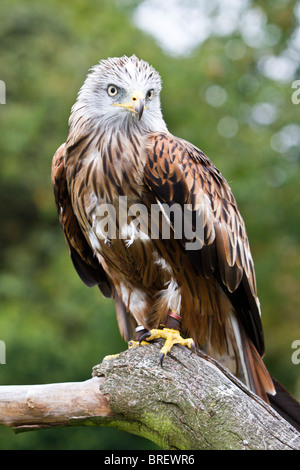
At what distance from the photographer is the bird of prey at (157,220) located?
12.9 feet

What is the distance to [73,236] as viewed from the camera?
4.61m

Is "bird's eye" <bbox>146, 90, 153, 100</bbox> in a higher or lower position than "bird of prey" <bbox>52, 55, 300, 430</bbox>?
higher

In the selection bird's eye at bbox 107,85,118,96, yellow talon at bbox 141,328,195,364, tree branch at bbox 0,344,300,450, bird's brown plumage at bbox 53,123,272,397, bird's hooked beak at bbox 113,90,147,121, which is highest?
bird's eye at bbox 107,85,118,96

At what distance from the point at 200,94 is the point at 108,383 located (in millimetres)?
8984

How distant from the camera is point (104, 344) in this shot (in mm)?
10594

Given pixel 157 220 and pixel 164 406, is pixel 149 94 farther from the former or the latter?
pixel 164 406

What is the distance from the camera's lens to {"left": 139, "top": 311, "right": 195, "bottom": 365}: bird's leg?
147 inches

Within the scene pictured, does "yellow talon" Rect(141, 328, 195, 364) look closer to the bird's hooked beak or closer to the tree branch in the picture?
the tree branch

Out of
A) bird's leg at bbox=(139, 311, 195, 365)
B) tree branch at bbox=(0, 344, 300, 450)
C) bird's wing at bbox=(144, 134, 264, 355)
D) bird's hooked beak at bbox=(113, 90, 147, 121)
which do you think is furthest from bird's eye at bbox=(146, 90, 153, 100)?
tree branch at bbox=(0, 344, 300, 450)

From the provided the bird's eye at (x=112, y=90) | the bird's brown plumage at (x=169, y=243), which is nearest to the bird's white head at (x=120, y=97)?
the bird's eye at (x=112, y=90)

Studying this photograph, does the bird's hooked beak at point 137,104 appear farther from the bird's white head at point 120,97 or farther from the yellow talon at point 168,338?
the yellow talon at point 168,338

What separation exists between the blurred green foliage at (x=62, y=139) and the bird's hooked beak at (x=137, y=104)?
5398 mm

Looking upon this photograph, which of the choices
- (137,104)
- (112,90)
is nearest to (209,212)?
(137,104)

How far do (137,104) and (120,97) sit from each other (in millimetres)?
210
